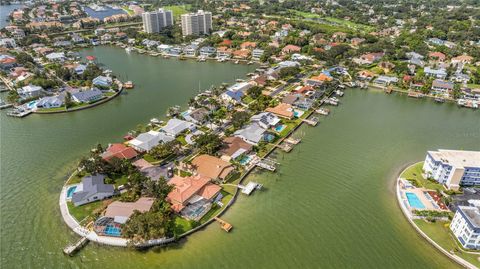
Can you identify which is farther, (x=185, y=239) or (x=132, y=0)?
(x=132, y=0)

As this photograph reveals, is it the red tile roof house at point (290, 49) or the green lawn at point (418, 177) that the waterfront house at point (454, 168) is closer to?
the green lawn at point (418, 177)

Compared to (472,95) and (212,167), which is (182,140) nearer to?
(212,167)

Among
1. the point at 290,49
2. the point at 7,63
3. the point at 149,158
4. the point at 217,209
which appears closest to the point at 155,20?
the point at 7,63

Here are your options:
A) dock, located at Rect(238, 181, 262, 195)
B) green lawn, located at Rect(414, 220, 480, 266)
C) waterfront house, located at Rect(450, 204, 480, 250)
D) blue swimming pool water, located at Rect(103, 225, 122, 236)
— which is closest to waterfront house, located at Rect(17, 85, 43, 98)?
blue swimming pool water, located at Rect(103, 225, 122, 236)

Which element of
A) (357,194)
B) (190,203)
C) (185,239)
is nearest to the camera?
(185,239)

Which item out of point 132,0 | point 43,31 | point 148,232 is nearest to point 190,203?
point 148,232

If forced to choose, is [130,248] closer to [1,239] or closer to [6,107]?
[1,239]

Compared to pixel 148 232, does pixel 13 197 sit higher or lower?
lower
